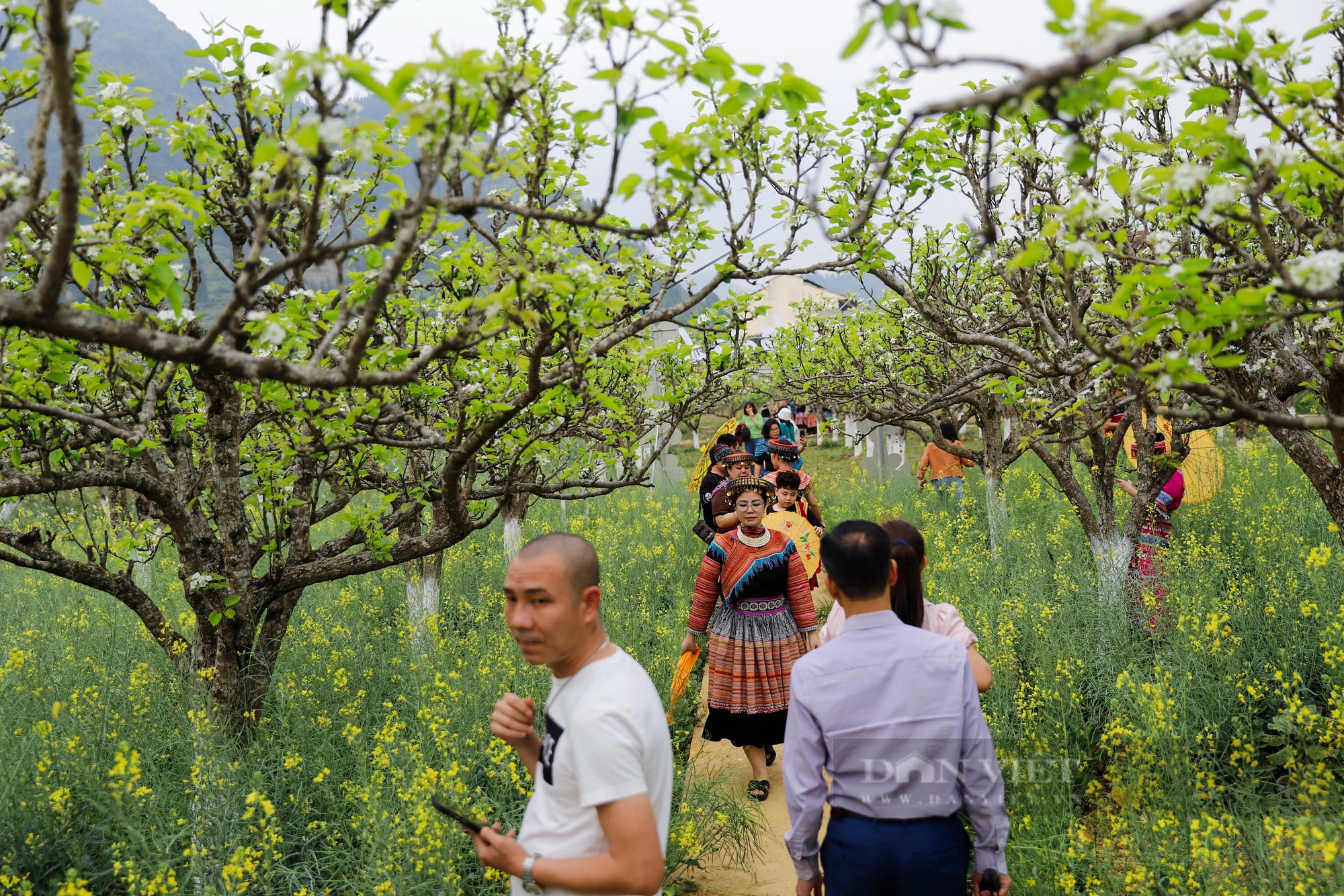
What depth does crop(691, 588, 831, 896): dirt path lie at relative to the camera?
13.9ft

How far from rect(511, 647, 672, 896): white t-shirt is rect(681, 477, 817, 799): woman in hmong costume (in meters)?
3.13

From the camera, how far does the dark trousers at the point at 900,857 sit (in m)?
2.51

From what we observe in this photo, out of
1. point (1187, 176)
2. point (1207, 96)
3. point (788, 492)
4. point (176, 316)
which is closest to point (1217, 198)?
point (1187, 176)

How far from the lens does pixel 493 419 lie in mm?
3252

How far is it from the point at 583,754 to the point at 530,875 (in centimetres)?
38

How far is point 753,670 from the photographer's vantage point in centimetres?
524

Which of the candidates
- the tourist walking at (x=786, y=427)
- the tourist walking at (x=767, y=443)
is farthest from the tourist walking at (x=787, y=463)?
the tourist walking at (x=786, y=427)

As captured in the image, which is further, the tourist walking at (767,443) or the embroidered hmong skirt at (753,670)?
the tourist walking at (767,443)

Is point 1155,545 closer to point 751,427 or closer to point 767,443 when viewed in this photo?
point 767,443

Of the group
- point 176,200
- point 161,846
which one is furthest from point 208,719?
point 176,200

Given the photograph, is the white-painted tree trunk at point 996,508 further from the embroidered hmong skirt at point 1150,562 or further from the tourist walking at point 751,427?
the tourist walking at point 751,427

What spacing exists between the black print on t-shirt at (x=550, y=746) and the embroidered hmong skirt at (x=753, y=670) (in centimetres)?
329

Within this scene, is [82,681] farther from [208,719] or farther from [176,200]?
[176,200]

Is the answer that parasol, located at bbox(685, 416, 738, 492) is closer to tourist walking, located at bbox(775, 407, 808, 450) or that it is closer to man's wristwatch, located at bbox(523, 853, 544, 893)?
tourist walking, located at bbox(775, 407, 808, 450)
